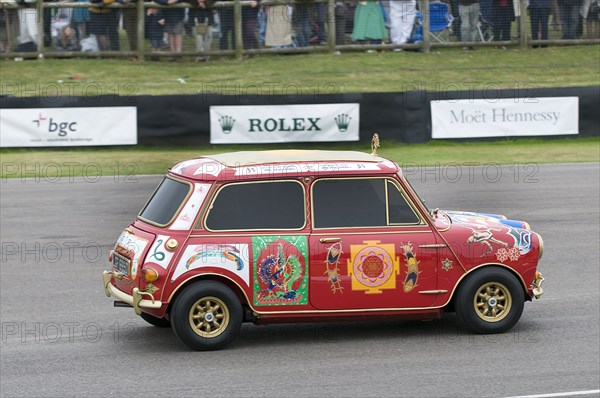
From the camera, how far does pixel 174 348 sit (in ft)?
28.4

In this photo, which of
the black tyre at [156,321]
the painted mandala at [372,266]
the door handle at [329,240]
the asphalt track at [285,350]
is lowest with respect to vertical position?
the asphalt track at [285,350]

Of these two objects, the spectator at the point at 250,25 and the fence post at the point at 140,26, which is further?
the spectator at the point at 250,25

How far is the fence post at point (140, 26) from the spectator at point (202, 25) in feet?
4.67

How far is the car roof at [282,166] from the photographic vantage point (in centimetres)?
861

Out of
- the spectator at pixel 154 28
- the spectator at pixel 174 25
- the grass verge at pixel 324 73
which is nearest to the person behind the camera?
the grass verge at pixel 324 73

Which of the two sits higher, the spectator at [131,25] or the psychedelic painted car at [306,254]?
the spectator at [131,25]

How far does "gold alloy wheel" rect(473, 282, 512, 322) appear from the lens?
876cm

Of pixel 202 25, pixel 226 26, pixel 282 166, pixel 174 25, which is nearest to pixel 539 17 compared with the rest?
pixel 226 26

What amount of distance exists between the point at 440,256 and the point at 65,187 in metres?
11.9

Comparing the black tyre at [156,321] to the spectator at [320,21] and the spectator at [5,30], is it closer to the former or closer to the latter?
the spectator at [5,30]

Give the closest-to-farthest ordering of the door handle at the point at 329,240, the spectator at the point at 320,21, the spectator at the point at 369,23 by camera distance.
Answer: the door handle at the point at 329,240 < the spectator at the point at 369,23 < the spectator at the point at 320,21

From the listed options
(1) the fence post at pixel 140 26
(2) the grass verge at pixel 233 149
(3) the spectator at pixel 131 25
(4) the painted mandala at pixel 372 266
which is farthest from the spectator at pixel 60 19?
(4) the painted mandala at pixel 372 266

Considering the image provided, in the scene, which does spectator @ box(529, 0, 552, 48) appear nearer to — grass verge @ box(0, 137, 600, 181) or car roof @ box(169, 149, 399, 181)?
grass verge @ box(0, 137, 600, 181)

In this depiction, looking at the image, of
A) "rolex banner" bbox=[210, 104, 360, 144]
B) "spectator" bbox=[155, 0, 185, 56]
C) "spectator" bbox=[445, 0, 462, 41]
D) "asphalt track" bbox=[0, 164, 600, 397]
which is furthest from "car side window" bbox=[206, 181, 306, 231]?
"spectator" bbox=[445, 0, 462, 41]
